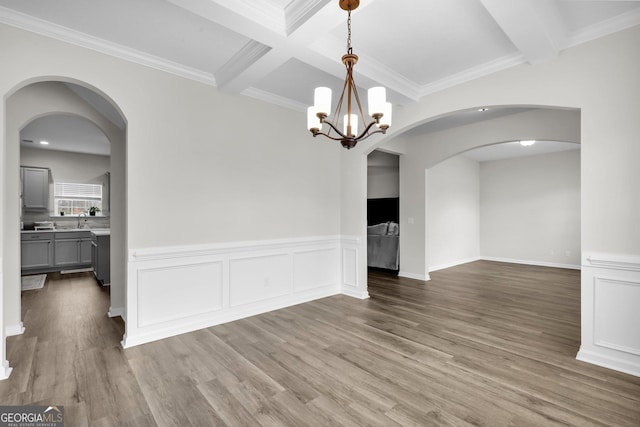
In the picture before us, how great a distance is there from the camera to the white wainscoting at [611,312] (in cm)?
246

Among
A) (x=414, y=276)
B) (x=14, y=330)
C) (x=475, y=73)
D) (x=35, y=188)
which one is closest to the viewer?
(x=14, y=330)

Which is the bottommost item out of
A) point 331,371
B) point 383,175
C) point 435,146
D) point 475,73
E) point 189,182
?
point 331,371

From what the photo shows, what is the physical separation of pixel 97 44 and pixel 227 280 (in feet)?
8.72

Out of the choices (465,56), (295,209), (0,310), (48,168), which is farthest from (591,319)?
(48,168)

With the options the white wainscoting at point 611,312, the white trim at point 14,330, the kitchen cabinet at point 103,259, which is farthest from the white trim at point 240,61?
the kitchen cabinet at point 103,259

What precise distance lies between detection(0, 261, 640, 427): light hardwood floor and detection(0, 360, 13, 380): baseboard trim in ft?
0.18

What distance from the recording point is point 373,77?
10.9 feet

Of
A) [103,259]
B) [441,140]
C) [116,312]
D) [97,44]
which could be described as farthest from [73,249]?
[441,140]

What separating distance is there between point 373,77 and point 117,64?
2.56 metres

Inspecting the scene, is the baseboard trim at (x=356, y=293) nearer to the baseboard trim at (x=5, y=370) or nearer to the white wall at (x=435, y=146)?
the white wall at (x=435, y=146)

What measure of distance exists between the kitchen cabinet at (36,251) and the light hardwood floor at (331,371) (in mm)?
3094

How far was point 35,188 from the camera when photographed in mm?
6848

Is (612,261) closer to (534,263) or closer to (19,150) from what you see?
(19,150)

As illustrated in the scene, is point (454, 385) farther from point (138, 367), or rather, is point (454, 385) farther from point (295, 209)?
point (295, 209)
